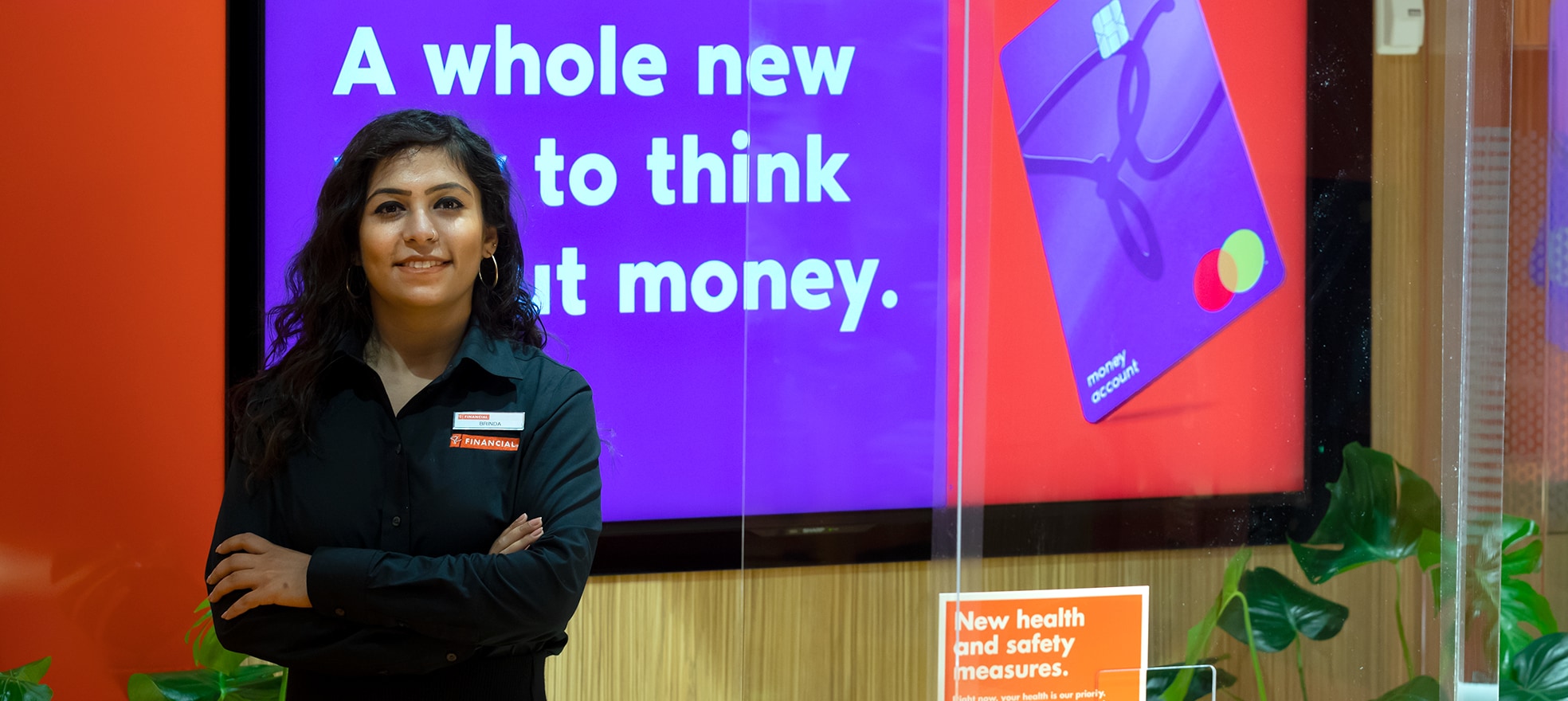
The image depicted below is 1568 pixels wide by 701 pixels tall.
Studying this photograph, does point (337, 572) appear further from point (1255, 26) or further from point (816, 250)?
point (1255, 26)

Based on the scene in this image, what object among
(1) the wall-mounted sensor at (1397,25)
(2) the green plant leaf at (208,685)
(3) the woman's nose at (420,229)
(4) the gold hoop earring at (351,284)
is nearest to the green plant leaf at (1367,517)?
(1) the wall-mounted sensor at (1397,25)

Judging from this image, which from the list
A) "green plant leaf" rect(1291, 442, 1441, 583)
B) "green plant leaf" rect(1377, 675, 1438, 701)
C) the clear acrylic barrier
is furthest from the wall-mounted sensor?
"green plant leaf" rect(1377, 675, 1438, 701)

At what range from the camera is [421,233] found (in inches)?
58.4

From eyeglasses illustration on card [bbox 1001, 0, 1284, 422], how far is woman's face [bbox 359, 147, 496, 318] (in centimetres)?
88

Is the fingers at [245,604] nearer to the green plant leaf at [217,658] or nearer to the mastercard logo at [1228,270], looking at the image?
the green plant leaf at [217,658]

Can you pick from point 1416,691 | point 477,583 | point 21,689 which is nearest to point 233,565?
point 477,583

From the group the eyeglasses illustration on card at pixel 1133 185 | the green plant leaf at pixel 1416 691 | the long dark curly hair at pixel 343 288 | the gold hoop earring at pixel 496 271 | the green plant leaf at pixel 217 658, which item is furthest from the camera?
the green plant leaf at pixel 217 658

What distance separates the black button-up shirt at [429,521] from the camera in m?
1.38

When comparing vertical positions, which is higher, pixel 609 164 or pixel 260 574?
pixel 609 164

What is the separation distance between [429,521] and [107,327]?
3.39 feet

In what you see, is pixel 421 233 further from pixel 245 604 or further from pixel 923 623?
pixel 923 623

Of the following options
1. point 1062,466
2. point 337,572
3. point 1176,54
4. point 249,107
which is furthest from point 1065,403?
point 249,107

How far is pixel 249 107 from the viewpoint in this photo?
2066mm

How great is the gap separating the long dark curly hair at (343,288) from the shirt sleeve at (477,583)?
20 cm
